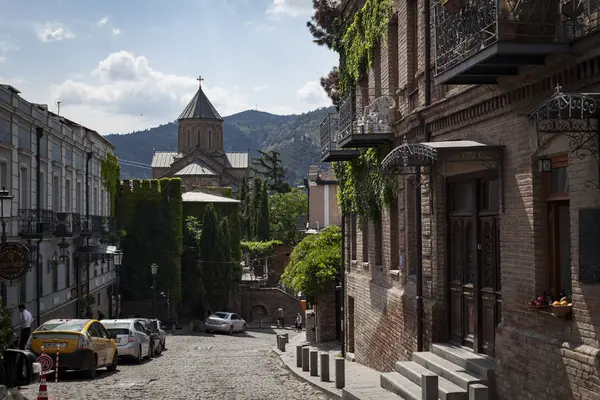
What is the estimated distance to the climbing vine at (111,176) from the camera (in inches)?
1777

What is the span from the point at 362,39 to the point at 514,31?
1104 cm

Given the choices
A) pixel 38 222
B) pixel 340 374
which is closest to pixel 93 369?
pixel 340 374

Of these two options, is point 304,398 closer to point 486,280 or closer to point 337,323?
point 486,280

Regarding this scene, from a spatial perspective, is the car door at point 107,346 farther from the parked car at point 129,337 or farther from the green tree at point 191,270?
the green tree at point 191,270

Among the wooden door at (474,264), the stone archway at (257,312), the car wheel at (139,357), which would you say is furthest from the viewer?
the stone archway at (257,312)

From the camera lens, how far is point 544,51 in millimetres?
8930

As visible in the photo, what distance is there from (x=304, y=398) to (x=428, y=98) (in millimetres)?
6076

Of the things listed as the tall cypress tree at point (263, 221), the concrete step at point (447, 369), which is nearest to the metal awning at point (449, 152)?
the concrete step at point (447, 369)

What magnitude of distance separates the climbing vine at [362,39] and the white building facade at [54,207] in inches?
400

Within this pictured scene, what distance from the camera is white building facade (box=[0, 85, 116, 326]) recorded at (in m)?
25.9

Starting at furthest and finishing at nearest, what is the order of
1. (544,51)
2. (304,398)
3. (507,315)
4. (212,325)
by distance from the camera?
1. (212,325)
2. (304,398)
3. (507,315)
4. (544,51)

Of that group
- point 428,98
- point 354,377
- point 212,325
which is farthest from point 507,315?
point 212,325

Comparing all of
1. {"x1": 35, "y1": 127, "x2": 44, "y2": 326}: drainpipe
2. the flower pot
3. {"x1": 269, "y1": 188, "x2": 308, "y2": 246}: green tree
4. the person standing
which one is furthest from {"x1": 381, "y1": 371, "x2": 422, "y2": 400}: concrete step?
{"x1": 269, "y1": 188, "x2": 308, "y2": 246}: green tree

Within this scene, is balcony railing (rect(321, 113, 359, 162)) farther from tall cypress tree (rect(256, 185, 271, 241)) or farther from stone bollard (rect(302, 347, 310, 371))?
tall cypress tree (rect(256, 185, 271, 241))
